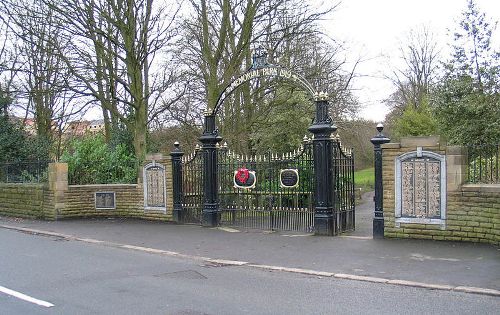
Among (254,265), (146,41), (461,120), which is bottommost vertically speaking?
(254,265)

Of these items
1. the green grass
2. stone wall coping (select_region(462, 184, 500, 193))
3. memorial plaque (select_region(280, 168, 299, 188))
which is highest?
memorial plaque (select_region(280, 168, 299, 188))

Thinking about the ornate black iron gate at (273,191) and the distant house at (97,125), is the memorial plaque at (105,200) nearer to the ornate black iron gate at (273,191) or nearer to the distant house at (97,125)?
the ornate black iron gate at (273,191)

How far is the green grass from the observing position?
128ft

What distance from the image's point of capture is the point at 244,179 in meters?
13.5

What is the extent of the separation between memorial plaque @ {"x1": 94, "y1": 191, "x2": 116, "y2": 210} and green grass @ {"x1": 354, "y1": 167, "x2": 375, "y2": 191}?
23.4m

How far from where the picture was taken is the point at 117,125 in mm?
24391

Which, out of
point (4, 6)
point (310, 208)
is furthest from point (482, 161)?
point (4, 6)

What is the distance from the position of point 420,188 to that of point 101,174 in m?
11.2

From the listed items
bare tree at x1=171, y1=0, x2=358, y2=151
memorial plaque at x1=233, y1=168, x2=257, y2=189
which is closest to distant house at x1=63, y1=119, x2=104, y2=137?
bare tree at x1=171, y1=0, x2=358, y2=151

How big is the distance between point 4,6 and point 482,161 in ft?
56.0

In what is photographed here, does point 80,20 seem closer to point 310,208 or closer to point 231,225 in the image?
point 231,225

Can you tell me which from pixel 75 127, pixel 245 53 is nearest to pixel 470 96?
pixel 245 53

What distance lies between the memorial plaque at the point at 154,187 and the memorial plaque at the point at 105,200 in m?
1.52

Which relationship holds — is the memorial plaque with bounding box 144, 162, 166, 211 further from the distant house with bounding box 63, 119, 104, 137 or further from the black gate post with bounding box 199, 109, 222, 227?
the distant house with bounding box 63, 119, 104, 137
